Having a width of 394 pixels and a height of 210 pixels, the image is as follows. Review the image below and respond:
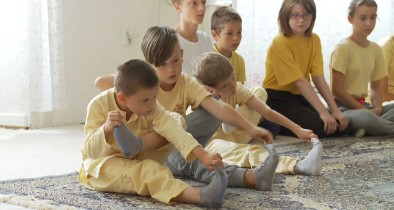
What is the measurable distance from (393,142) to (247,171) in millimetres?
973

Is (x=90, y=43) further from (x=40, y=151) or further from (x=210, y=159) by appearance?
(x=210, y=159)

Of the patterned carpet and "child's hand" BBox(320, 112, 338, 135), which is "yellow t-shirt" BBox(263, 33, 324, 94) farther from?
the patterned carpet

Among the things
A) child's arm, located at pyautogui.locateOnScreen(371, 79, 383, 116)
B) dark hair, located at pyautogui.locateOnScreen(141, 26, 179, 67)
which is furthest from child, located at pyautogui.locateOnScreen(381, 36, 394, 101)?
dark hair, located at pyautogui.locateOnScreen(141, 26, 179, 67)

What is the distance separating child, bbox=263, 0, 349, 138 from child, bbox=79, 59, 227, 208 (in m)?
1.01

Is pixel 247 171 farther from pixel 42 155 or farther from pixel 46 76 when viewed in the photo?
pixel 46 76

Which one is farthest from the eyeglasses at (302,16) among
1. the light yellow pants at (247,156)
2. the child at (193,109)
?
the child at (193,109)

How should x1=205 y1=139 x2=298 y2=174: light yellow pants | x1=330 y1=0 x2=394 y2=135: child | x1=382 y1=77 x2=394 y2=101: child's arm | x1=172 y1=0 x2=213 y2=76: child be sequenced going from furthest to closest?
x1=382 y1=77 x2=394 y2=101: child's arm, x1=330 y1=0 x2=394 y2=135: child, x1=172 y1=0 x2=213 y2=76: child, x1=205 y1=139 x2=298 y2=174: light yellow pants

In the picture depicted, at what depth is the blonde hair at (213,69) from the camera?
1614mm

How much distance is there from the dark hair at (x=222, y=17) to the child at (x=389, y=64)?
944 mm

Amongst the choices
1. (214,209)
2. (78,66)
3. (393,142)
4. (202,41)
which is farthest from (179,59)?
(78,66)

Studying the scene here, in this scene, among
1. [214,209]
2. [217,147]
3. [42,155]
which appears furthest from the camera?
[42,155]

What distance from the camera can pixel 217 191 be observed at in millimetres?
1207

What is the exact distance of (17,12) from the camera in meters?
2.41

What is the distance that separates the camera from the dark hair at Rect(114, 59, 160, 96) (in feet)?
4.07
